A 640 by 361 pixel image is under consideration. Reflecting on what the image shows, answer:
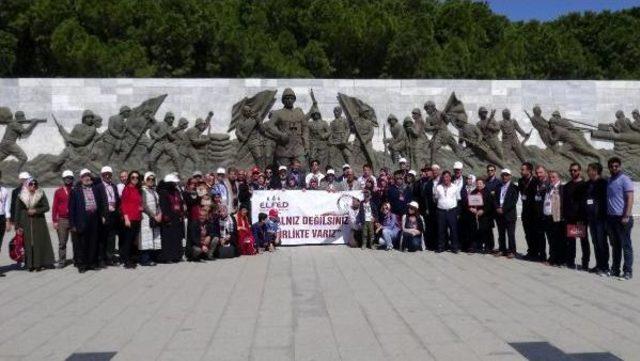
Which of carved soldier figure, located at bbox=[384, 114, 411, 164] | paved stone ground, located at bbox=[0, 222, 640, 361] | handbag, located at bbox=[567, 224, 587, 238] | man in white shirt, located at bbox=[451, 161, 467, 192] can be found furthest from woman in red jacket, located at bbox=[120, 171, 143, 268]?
carved soldier figure, located at bbox=[384, 114, 411, 164]

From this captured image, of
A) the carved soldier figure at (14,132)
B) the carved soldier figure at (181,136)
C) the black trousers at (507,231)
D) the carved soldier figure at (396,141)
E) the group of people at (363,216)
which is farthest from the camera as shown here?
the carved soldier figure at (396,141)

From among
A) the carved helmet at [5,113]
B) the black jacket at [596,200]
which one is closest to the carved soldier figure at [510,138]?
the black jacket at [596,200]

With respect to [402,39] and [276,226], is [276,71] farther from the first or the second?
[276,226]

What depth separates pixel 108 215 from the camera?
941 cm

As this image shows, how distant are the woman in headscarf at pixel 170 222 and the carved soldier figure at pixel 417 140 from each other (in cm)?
690

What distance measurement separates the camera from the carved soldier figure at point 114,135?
48.1 ft

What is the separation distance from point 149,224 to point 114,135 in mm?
5733

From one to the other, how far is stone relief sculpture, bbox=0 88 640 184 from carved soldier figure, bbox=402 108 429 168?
0.07 feet

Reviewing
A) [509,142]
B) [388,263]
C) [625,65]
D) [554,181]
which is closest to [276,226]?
[388,263]

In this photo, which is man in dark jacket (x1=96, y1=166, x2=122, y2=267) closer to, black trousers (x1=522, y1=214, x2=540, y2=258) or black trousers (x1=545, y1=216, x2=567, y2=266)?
black trousers (x1=522, y1=214, x2=540, y2=258)

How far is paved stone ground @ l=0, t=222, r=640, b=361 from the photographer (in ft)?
16.5

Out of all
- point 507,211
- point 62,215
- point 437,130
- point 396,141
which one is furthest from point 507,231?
point 62,215

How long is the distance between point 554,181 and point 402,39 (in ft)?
55.0

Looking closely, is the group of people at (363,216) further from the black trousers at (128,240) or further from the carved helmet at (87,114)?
the carved helmet at (87,114)
